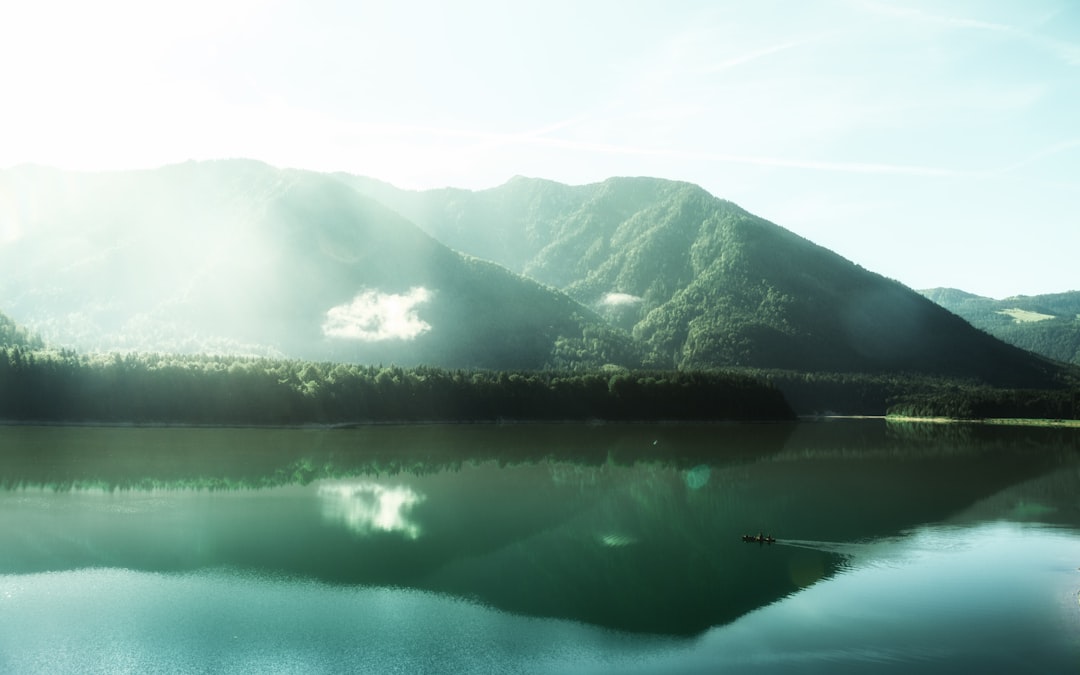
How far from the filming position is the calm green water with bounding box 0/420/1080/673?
3416 cm

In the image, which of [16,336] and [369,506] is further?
[16,336]

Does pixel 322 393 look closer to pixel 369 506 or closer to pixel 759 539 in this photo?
pixel 369 506

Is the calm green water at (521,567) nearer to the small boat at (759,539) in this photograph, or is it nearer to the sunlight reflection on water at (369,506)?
the sunlight reflection on water at (369,506)

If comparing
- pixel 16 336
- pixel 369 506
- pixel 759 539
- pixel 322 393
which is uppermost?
pixel 16 336

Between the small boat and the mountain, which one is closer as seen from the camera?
the small boat

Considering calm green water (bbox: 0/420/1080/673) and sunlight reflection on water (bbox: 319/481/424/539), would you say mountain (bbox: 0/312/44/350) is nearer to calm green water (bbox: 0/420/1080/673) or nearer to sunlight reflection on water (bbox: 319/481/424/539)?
calm green water (bbox: 0/420/1080/673)

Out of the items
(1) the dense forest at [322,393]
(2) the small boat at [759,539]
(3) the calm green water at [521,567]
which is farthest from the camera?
(1) the dense forest at [322,393]

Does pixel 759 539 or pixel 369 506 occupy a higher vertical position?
pixel 759 539

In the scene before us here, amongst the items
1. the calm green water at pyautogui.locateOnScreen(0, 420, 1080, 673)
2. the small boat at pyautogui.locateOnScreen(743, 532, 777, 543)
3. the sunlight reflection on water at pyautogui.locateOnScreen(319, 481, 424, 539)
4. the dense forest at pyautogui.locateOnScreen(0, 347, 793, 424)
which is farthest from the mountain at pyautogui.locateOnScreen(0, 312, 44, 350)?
the small boat at pyautogui.locateOnScreen(743, 532, 777, 543)

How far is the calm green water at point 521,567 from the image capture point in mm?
34156


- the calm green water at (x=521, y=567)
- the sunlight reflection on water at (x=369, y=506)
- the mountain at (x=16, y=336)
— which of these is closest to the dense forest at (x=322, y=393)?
the mountain at (x=16, y=336)

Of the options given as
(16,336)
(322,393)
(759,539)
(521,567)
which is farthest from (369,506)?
(16,336)

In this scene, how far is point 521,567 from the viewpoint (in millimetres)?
48344

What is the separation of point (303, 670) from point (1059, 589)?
40.2 metres
